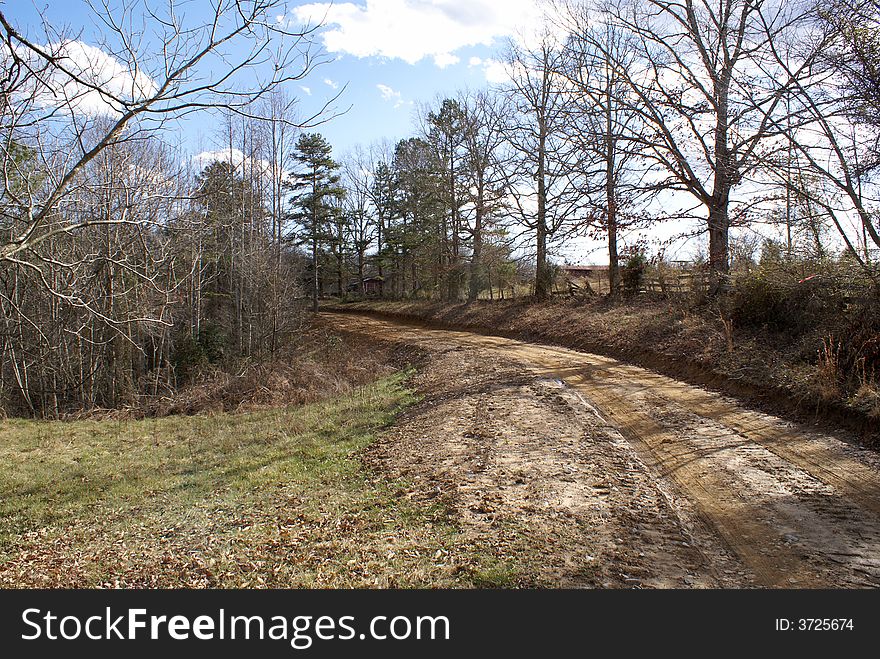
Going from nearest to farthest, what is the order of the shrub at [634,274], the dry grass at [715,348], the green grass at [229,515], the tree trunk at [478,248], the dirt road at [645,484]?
the dirt road at [645,484] < the green grass at [229,515] < the dry grass at [715,348] < the shrub at [634,274] < the tree trunk at [478,248]

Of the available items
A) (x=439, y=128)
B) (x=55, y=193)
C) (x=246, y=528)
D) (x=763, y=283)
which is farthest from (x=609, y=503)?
(x=439, y=128)

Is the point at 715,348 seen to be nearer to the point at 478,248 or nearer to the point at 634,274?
the point at 634,274

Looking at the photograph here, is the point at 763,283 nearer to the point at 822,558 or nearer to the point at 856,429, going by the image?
the point at 856,429

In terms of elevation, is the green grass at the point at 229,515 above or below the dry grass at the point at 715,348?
below

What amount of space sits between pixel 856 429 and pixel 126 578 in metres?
8.61

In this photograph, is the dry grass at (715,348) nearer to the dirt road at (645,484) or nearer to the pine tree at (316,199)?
the dirt road at (645,484)

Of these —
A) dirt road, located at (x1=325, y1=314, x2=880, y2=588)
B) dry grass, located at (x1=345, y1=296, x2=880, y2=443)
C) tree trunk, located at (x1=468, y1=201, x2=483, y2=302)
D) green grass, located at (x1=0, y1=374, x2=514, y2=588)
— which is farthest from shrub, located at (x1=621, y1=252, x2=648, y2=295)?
green grass, located at (x1=0, y1=374, x2=514, y2=588)

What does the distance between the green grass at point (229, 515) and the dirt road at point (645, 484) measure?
22.6 inches

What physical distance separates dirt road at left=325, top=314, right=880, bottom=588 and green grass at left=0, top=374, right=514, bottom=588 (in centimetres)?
57

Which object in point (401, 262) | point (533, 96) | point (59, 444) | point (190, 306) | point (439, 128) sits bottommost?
point (59, 444)

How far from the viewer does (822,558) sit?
4.38m

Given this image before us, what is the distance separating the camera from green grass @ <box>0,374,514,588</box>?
4895 mm

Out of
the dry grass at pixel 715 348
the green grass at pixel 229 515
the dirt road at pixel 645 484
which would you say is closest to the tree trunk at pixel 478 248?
the dry grass at pixel 715 348

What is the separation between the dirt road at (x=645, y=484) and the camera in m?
4.45
